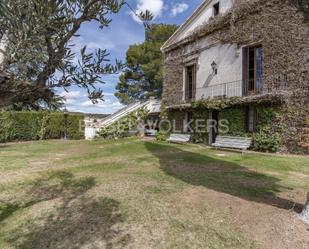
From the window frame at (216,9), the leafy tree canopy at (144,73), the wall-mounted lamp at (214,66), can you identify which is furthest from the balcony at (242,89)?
the leafy tree canopy at (144,73)

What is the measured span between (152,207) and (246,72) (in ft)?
36.2

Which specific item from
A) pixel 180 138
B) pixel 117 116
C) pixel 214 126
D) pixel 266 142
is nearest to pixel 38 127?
pixel 117 116

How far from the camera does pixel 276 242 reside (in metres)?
3.50

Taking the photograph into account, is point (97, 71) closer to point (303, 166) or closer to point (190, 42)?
point (303, 166)

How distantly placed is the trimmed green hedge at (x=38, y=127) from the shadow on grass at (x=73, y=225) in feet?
43.6

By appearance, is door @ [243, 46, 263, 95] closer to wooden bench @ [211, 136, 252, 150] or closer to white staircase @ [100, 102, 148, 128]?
wooden bench @ [211, 136, 252, 150]

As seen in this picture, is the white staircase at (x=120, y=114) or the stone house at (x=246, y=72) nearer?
the stone house at (x=246, y=72)

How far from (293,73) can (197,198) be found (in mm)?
9071

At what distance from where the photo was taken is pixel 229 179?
6656mm

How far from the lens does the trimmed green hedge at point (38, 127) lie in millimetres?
17897

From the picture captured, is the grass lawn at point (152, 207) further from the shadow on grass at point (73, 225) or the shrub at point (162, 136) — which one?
the shrub at point (162, 136)

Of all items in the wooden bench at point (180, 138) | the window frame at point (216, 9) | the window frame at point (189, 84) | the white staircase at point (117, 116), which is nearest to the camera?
the wooden bench at point (180, 138)

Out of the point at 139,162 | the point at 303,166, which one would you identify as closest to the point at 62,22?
the point at 139,162

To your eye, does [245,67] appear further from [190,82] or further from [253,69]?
[190,82]
